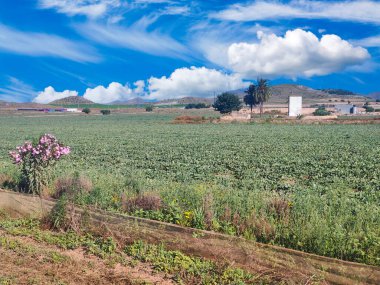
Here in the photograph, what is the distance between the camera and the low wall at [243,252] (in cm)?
505

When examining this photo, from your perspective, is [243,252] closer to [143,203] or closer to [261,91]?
[143,203]

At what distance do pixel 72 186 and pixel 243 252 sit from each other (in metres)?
5.07

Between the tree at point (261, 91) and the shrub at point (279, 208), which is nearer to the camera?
the shrub at point (279, 208)

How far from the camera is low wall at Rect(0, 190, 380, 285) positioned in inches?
199

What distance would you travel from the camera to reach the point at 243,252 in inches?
225

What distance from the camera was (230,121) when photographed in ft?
232

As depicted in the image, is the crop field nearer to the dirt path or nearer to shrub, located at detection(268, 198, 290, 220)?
shrub, located at detection(268, 198, 290, 220)

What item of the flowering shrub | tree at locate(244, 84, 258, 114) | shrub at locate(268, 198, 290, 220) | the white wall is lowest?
shrub at locate(268, 198, 290, 220)

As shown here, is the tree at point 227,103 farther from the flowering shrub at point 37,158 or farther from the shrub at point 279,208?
the shrub at point 279,208

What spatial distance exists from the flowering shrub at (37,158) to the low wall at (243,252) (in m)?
2.48

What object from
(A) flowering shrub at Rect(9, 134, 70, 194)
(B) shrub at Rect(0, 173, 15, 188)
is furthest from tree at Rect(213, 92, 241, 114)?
(A) flowering shrub at Rect(9, 134, 70, 194)

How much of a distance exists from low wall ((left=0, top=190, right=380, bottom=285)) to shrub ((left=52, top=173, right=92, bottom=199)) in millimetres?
1257

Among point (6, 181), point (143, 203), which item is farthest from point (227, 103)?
point (143, 203)

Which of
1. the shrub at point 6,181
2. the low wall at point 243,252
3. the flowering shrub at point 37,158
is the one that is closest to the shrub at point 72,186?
the flowering shrub at point 37,158
